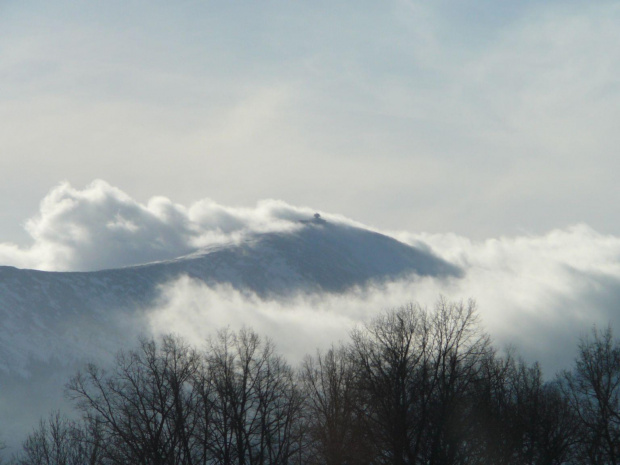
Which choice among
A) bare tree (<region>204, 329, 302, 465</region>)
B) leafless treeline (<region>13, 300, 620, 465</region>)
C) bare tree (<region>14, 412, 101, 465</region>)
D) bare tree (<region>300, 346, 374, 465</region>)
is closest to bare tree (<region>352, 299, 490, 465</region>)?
leafless treeline (<region>13, 300, 620, 465</region>)

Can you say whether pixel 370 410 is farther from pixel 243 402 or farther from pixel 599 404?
pixel 599 404

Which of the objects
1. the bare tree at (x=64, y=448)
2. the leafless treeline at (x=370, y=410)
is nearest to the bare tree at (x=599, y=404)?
the leafless treeline at (x=370, y=410)

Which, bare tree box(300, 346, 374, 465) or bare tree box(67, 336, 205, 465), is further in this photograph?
bare tree box(300, 346, 374, 465)

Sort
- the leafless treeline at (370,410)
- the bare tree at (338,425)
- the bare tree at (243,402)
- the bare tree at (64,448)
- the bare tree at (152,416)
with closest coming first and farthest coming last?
the bare tree at (152,416) → the leafless treeline at (370,410) → the bare tree at (338,425) → the bare tree at (243,402) → the bare tree at (64,448)

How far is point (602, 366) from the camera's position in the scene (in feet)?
156

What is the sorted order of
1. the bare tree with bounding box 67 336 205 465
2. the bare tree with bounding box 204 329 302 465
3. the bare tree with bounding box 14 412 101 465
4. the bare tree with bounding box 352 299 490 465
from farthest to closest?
1. the bare tree with bounding box 14 412 101 465
2. the bare tree with bounding box 204 329 302 465
3. the bare tree with bounding box 352 299 490 465
4. the bare tree with bounding box 67 336 205 465

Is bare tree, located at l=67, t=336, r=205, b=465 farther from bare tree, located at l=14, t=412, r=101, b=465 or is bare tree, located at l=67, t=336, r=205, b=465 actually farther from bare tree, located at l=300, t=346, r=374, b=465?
bare tree, located at l=300, t=346, r=374, b=465

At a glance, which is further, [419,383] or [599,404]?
[599,404]

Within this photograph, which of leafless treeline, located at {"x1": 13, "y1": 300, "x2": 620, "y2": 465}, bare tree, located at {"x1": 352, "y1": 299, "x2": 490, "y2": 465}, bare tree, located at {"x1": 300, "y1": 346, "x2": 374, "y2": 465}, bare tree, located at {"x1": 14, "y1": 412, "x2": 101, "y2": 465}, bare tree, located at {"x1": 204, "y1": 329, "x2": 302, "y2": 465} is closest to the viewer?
bare tree, located at {"x1": 352, "y1": 299, "x2": 490, "y2": 465}

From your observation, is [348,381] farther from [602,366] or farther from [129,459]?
[602,366]

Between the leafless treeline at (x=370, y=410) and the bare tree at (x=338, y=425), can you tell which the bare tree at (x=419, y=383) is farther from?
the bare tree at (x=338, y=425)

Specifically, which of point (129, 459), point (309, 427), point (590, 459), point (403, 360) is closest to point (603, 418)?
point (590, 459)

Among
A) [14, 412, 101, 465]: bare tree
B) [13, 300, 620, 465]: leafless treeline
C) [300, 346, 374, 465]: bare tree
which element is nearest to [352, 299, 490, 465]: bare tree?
[13, 300, 620, 465]: leafless treeline

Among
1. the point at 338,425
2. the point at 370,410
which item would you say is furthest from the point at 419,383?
the point at 338,425
